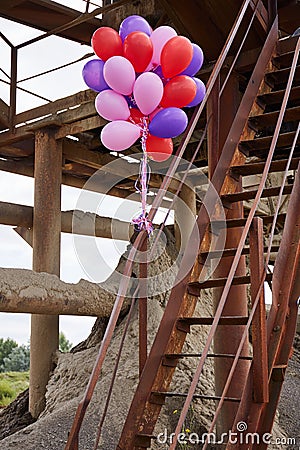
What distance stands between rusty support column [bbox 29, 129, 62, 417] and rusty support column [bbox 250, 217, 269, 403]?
392 cm

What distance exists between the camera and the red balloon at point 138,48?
4.37 m

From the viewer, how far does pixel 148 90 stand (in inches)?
171

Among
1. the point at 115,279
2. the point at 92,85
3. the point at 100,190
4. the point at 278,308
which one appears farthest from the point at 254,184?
the point at 278,308

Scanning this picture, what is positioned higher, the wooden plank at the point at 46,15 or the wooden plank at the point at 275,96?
the wooden plank at the point at 46,15

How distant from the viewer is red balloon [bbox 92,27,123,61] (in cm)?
447

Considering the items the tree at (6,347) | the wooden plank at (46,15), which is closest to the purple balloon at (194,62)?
the wooden plank at (46,15)

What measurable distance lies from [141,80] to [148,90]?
3.1 inches

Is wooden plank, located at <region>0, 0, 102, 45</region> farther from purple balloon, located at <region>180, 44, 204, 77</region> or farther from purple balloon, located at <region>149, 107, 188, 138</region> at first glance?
purple balloon, located at <region>149, 107, 188, 138</region>

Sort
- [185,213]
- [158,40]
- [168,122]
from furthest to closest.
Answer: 1. [185,213]
2. [158,40]
3. [168,122]

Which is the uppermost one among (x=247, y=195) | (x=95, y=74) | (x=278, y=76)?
(x=278, y=76)

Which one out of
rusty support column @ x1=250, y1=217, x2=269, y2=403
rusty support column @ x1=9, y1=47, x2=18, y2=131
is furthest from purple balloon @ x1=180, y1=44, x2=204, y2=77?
rusty support column @ x1=9, y1=47, x2=18, y2=131

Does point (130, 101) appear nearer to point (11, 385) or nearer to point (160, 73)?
point (160, 73)

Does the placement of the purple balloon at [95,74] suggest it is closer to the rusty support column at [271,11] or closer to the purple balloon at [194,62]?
the purple balloon at [194,62]

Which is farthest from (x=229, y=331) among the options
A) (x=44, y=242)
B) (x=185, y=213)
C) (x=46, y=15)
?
(x=46, y=15)
